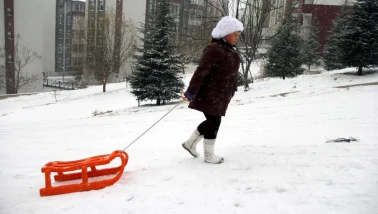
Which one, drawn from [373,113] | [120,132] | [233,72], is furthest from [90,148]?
[373,113]

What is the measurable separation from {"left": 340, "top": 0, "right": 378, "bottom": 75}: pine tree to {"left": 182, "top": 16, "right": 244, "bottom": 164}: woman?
A: 1363cm

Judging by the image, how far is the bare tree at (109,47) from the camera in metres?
26.8

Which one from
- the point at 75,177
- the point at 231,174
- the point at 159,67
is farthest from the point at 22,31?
the point at 231,174

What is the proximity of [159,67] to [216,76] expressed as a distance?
13.9 m

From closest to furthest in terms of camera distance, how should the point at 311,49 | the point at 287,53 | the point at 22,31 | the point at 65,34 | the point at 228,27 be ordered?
the point at 228,27 < the point at 287,53 < the point at 311,49 < the point at 22,31 < the point at 65,34

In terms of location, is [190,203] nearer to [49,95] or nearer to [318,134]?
[318,134]

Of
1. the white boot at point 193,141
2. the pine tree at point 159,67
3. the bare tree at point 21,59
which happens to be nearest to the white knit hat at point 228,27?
the white boot at point 193,141

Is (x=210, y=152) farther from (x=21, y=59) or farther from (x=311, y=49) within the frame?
(x=21, y=59)

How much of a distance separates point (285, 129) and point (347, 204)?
3.87m

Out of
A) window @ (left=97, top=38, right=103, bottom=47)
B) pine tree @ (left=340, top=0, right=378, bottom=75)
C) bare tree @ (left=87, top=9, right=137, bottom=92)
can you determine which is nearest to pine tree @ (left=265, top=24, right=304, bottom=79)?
pine tree @ (left=340, top=0, right=378, bottom=75)

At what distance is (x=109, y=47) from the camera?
90.0 feet

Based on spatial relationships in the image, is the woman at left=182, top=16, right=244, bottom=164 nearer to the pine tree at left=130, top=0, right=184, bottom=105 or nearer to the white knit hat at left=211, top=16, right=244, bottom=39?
the white knit hat at left=211, top=16, right=244, bottom=39

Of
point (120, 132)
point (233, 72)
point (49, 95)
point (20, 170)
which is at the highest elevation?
point (233, 72)

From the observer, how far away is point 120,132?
739 cm
